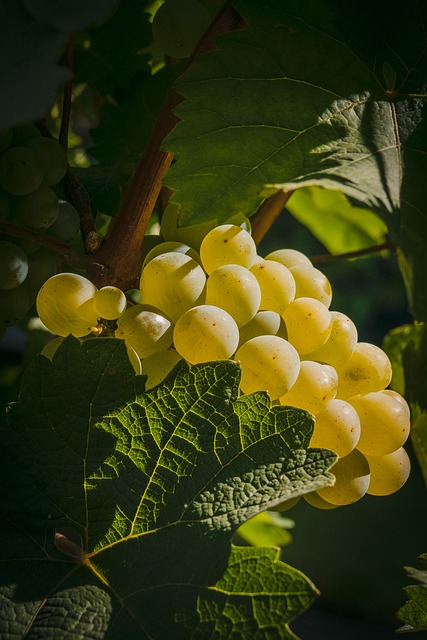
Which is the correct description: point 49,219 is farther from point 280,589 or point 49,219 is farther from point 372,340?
point 372,340

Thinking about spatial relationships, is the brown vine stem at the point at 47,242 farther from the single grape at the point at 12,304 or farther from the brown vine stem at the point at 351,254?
the brown vine stem at the point at 351,254

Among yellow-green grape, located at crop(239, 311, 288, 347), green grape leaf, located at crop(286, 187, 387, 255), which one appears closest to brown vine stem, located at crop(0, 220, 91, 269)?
yellow-green grape, located at crop(239, 311, 288, 347)

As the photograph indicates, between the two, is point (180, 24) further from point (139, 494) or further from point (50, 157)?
point (139, 494)

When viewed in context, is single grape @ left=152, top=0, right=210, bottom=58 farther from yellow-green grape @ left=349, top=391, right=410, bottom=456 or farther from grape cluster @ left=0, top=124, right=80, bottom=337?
yellow-green grape @ left=349, top=391, right=410, bottom=456

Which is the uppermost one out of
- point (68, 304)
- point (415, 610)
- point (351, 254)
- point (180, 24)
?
point (180, 24)

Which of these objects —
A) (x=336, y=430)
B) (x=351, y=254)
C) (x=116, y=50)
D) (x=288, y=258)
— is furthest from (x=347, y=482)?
(x=116, y=50)
